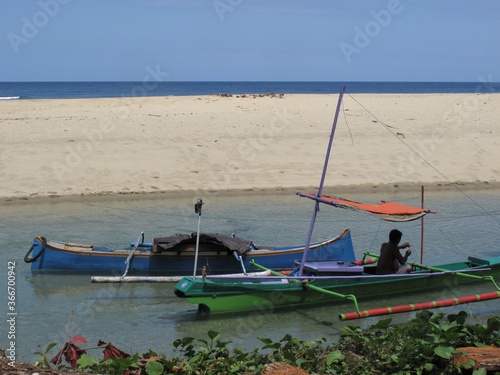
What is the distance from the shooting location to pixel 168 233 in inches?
605

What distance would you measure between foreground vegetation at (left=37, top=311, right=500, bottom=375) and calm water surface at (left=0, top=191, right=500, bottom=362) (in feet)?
2.02

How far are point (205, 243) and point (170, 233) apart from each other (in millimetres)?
3219

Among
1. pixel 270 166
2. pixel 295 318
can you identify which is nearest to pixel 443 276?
pixel 295 318

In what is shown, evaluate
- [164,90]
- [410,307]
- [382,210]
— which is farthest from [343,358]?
[164,90]

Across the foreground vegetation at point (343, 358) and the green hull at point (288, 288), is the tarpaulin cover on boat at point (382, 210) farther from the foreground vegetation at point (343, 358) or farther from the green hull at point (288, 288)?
the foreground vegetation at point (343, 358)

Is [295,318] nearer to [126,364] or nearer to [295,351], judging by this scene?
[295,351]

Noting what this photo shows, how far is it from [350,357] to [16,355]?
4.10m

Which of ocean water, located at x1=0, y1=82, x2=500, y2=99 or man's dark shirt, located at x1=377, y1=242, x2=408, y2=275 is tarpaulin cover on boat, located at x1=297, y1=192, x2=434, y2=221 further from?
ocean water, located at x1=0, y1=82, x2=500, y2=99

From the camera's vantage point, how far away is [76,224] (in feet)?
52.9

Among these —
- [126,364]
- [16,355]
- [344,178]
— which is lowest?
[16,355]

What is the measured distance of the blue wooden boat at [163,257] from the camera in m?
12.2

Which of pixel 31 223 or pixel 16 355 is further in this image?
pixel 31 223

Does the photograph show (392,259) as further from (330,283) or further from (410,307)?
(410,307)

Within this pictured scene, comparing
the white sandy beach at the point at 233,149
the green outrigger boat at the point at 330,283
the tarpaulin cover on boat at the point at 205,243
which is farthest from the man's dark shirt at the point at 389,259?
the white sandy beach at the point at 233,149
